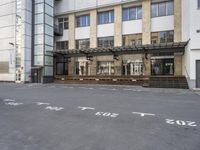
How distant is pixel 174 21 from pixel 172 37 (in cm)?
194

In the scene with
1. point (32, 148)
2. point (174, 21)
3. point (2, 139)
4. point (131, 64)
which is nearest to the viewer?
point (32, 148)

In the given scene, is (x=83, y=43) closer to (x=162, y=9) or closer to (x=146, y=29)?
(x=146, y=29)

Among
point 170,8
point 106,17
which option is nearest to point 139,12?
point 170,8

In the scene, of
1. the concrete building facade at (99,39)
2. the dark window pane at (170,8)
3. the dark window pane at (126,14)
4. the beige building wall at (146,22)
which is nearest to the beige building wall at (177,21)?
the concrete building facade at (99,39)

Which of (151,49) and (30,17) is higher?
(30,17)

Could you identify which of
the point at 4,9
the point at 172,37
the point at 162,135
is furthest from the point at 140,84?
the point at 4,9

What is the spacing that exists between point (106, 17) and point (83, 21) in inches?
151

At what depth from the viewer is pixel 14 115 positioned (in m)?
7.36

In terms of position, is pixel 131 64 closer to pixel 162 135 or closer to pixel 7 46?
pixel 7 46

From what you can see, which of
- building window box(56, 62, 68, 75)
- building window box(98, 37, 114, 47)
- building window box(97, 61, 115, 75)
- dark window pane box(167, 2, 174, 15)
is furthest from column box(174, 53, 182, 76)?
building window box(56, 62, 68, 75)

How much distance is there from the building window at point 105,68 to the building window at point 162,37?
21.3ft

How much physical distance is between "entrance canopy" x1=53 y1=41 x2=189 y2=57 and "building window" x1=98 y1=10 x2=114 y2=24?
4.83m

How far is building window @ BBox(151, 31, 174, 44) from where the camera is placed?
83.8 feet

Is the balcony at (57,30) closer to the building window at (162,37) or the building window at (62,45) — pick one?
the building window at (62,45)
